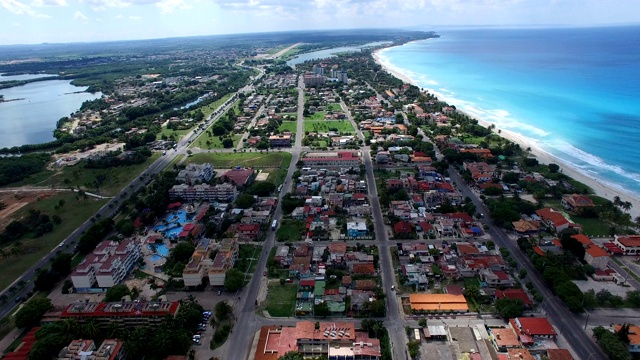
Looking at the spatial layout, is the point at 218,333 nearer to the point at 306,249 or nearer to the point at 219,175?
the point at 306,249

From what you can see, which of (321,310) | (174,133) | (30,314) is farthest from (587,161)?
(174,133)

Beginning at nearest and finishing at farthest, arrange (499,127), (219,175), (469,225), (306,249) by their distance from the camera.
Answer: (306,249) → (469,225) → (219,175) → (499,127)

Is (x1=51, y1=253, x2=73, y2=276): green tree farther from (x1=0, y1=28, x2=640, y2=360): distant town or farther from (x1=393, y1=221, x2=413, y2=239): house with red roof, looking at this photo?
(x1=393, y1=221, x2=413, y2=239): house with red roof

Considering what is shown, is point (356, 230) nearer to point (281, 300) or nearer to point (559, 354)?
point (281, 300)

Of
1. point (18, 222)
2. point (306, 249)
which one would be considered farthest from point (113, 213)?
point (306, 249)

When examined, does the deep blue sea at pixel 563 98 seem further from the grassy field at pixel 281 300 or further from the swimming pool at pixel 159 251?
the swimming pool at pixel 159 251

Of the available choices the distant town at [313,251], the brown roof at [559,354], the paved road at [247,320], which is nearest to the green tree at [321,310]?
the distant town at [313,251]
